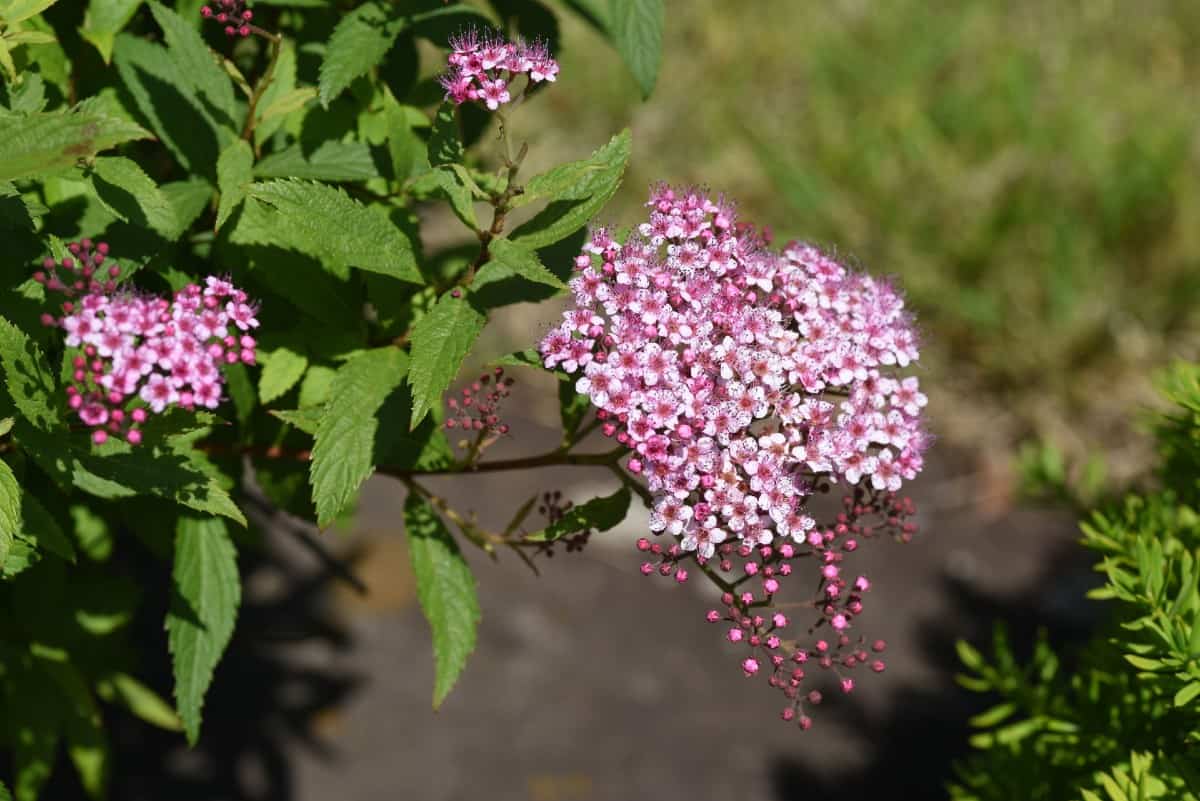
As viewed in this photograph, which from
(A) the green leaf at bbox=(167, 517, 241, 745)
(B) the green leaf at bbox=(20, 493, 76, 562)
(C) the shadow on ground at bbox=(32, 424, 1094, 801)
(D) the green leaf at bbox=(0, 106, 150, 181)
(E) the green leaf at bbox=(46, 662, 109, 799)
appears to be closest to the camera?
(D) the green leaf at bbox=(0, 106, 150, 181)

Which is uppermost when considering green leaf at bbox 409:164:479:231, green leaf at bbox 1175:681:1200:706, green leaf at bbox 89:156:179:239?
green leaf at bbox 409:164:479:231

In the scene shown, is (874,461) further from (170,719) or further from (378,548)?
(378,548)

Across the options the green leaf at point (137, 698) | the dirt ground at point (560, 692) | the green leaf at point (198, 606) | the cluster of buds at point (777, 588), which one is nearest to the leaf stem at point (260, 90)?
the green leaf at point (198, 606)

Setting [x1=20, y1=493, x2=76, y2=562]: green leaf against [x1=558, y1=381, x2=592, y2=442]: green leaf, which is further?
[x1=558, y1=381, x2=592, y2=442]: green leaf

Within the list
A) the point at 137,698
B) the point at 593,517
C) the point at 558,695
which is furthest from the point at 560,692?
the point at 593,517

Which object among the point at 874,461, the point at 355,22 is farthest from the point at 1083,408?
the point at 355,22

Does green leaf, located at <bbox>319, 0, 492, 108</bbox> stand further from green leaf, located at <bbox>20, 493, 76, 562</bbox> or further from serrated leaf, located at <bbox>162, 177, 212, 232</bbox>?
green leaf, located at <bbox>20, 493, 76, 562</bbox>

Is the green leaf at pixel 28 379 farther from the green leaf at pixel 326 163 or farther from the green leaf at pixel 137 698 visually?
the green leaf at pixel 137 698

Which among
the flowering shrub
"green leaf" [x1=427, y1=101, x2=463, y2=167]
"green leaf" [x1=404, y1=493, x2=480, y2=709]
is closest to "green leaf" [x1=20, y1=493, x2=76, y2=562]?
the flowering shrub

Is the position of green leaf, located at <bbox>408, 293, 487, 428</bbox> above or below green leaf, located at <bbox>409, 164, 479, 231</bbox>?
below
